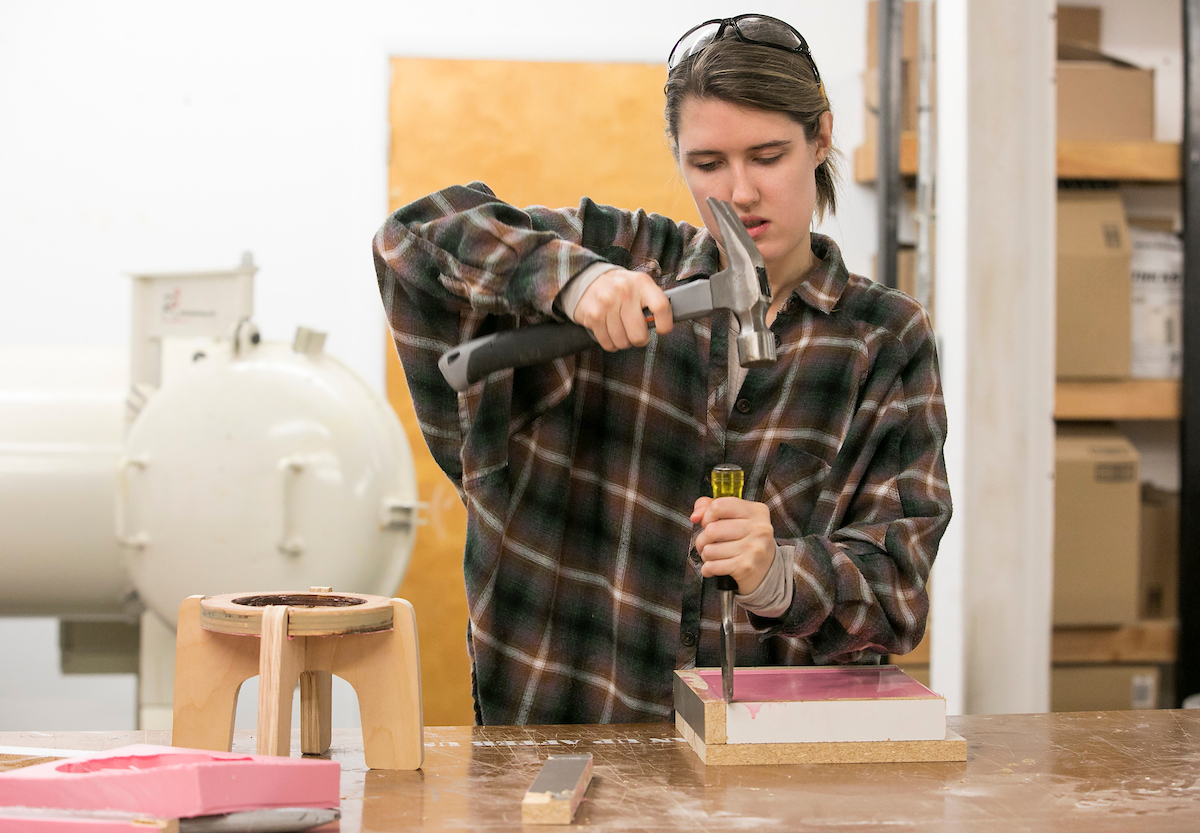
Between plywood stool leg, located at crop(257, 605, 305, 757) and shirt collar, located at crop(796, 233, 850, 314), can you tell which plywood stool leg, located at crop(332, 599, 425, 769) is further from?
shirt collar, located at crop(796, 233, 850, 314)

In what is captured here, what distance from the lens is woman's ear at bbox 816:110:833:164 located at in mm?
1356

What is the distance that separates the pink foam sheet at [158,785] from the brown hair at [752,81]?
897 millimetres

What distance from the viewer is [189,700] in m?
1.00

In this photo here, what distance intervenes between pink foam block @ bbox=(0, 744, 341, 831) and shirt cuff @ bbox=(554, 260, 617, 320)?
520mm

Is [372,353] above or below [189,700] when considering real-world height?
above

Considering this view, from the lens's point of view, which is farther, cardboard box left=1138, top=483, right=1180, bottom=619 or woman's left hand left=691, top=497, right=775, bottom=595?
cardboard box left=1138, top=483, right=1180, bottom=619

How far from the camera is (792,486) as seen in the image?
1346 mm

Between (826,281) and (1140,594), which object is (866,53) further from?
(826,281)

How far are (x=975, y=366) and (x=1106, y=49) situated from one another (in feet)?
4.38

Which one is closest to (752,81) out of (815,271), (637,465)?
(815,271)

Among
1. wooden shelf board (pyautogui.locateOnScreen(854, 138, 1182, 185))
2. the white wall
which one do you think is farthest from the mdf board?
wooden shelf board (pyautogui.locateOnScreen(854, 138, 1182, 185))

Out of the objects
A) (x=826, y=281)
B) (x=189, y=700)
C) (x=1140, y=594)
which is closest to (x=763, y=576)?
(x=826, y=281)

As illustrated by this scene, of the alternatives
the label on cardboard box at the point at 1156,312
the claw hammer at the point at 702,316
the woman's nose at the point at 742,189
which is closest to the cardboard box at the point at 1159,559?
the label on cardboard box at the point at 1156,312

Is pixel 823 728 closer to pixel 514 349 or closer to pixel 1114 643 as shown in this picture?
pixel 514 349
